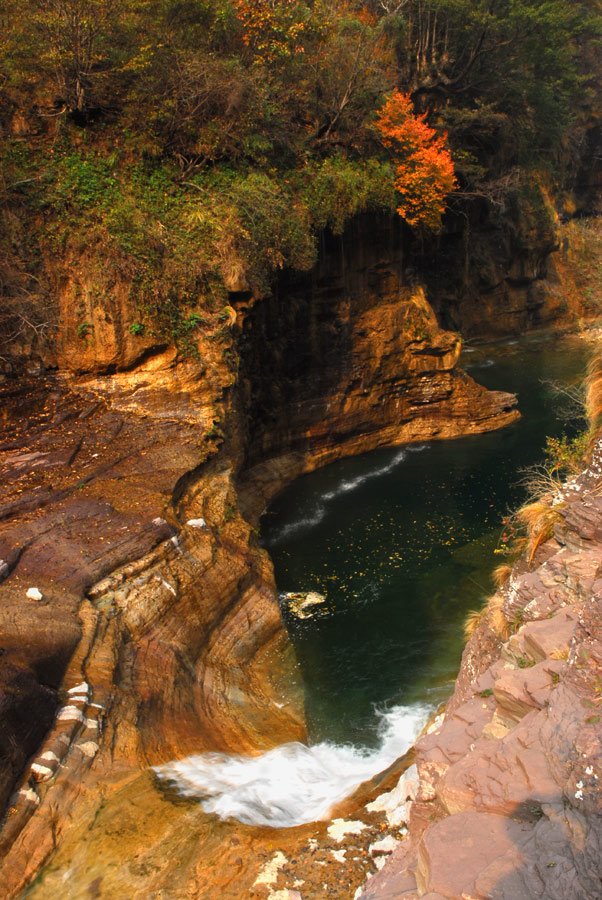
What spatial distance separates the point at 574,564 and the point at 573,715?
9.54 feet

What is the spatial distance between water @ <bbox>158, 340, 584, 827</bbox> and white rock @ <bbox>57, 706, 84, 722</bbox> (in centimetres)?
140

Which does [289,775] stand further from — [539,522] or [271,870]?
[539,522]

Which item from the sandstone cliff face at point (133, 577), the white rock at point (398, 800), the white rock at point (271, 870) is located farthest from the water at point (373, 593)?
the white rock at point (271, 870)

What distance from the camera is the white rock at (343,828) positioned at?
765 centimetres

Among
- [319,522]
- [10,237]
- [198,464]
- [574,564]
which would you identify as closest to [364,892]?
[574,564]

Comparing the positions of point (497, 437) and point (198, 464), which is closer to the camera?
point (198, 464)

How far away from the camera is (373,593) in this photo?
15992 mm

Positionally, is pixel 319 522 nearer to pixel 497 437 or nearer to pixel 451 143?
pixel 497 437

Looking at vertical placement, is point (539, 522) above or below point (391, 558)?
above

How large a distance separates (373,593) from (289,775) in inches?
254

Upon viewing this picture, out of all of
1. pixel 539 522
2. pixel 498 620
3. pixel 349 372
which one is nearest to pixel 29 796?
pixel 498 620

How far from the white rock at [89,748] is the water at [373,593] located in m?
0.98

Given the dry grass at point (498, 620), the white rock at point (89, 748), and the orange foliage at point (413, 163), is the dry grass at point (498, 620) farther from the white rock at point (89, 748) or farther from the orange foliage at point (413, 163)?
the orange foliage at point (413, 163)

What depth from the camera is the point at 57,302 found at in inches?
643
